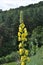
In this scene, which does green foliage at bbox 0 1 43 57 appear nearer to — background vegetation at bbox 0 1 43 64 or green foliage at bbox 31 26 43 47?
background vegetation at bbox 0 1 43 64

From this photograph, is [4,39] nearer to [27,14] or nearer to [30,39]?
[30,39]

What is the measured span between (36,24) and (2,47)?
1149cm

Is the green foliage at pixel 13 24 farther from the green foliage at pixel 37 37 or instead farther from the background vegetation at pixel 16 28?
the green foliage at pixel 37 37

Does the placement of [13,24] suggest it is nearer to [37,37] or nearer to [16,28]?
[16,28]

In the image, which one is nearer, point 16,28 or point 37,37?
point 37,37

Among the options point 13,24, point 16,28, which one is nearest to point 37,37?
point 16,28

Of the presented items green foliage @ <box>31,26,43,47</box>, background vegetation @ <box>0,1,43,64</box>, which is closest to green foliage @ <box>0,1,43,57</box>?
background vegetation @ <box>0,1,43,64</box>

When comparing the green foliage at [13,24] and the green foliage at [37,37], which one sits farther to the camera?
the green foliage at [13,24]

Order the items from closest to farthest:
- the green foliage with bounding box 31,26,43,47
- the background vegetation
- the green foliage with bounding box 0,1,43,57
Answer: the green foliage with bounding box 31,26,43,47
the background vegetation
the green foliage with bounding box 0,1,43,57

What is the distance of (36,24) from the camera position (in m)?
57.4

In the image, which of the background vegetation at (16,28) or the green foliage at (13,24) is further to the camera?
the green foliage at (13,24)

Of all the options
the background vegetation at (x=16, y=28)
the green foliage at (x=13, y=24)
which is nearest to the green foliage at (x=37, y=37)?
the background vegetation at (x=16, y=28)

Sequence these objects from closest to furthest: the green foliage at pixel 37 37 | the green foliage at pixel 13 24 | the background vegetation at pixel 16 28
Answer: the green foliage at pixel 37 37 → the background vegetation at pixel 16 28 → the green foliage at pixel 13 24

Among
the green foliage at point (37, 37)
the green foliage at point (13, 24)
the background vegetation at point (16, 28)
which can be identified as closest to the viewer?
the green foliage at point (37, 37)
